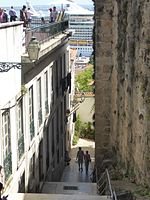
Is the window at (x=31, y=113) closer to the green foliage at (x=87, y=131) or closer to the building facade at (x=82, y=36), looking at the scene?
the green foliage at (x=87, y=131)

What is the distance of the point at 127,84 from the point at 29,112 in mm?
3690

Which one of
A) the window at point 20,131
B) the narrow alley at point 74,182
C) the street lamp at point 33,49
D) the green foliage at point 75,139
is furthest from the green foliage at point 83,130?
the street lamp at point 33,49

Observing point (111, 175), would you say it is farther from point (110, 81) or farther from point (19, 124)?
point (110, 81)

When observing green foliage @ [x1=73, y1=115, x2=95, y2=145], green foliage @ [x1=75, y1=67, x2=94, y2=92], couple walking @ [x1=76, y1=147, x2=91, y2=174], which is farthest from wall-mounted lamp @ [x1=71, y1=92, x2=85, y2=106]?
couple walking @ [x1=76, y1=147, x2=91, y2=174]

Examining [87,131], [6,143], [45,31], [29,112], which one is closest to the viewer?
[6,143]

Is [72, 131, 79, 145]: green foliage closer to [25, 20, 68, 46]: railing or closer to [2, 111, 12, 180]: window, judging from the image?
[25, 20, 68, 46]: railing

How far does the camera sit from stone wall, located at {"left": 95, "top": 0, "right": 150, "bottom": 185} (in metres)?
14.3

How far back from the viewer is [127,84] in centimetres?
1716

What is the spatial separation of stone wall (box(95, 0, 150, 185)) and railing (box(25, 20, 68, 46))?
2.22m

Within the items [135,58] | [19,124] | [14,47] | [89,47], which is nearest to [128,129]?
[135,58]

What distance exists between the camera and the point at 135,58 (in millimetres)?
15719

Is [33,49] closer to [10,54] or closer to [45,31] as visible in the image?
[10,54]

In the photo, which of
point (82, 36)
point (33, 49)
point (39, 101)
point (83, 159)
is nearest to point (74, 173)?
point (83, 159)

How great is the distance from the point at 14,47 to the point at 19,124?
2.59 meters
